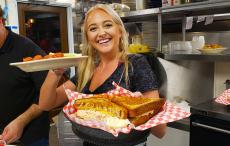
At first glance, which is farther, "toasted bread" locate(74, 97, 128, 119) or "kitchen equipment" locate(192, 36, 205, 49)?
"kitchen equipment" locate(192, 36, 205, 49)

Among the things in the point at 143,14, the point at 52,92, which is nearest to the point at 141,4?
the point at 143,14

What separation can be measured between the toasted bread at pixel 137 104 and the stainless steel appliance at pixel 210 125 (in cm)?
104

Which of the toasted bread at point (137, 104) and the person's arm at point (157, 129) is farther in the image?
the person's arm at point (157, 129)

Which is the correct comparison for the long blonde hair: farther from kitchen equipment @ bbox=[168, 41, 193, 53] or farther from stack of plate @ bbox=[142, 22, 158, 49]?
stack of plate @ bbox=[142, 22, 158, 49]

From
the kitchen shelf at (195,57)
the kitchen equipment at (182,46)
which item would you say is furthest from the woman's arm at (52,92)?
the kitchen equipment at (182,46)

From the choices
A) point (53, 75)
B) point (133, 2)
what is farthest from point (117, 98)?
point (133, 2)

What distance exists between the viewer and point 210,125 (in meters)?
1.91

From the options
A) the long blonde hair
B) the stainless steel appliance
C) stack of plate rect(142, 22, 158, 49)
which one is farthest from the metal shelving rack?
the long blonde hair

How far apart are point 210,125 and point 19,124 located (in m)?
1.34

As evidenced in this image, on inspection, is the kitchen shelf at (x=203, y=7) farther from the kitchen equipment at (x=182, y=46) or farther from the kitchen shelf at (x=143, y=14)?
the kitchen equipment at (x=182, y=46)

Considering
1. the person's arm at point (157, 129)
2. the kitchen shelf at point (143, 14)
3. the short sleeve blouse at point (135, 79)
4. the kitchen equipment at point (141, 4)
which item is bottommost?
the person's arm at point (157, 129)

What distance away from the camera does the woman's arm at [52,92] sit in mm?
1143

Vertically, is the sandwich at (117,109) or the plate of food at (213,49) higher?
the plate of food at (213,49)

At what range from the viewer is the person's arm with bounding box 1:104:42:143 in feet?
4.19
